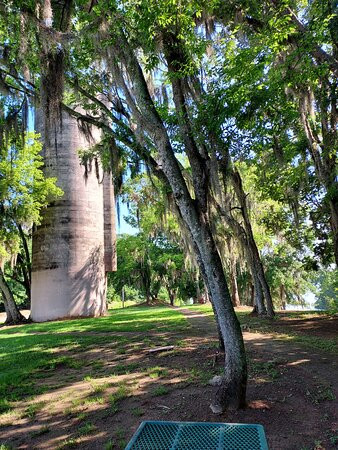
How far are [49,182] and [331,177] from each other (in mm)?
12441

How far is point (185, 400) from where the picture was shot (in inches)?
170

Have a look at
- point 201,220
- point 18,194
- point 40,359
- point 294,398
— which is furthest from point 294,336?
point 18,194

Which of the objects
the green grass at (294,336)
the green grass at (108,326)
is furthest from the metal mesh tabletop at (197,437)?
the green grass at (108,326)

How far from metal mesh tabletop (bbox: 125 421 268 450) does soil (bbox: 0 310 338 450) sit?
2.35ft

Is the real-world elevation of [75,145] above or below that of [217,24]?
above

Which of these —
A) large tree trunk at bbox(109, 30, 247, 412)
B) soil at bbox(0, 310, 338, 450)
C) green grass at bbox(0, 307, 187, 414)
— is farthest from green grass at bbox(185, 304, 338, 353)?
large tree trunk at bbox(109, 30, 247, 412)

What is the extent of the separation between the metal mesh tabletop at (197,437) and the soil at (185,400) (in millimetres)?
717

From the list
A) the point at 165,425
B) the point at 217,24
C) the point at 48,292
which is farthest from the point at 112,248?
the point at 165,425

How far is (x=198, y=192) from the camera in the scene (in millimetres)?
4871

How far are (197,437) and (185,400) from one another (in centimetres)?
172

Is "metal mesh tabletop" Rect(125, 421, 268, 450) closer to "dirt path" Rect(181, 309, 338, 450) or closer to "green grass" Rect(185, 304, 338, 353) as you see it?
"dirt path" Rect(181, 309, 338, 450)

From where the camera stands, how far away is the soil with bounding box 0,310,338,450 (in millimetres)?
3531

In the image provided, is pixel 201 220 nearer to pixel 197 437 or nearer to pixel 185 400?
pixel 185 400

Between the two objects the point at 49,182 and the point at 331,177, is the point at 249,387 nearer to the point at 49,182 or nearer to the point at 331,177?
the point at 331,177
